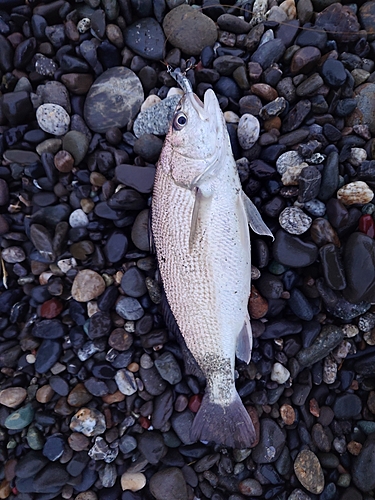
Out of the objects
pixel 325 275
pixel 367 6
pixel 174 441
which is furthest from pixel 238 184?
pixel 174 441

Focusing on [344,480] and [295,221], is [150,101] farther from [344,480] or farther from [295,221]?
[344,480]

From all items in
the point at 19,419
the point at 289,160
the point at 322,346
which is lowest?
the point at 19,419

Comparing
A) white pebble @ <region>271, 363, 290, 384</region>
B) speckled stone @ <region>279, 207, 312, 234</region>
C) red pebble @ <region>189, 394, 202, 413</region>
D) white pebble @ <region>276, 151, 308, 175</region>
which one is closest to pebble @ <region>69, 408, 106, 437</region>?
red pebble @ <region>189, 394, 202, 413</region>

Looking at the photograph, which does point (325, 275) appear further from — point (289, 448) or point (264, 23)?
point (264, 23)

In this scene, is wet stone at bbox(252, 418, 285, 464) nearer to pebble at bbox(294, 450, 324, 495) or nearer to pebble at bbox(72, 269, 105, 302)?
pebble at bbox(294, 450, 324, 495)

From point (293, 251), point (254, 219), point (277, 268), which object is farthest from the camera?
point (277, 268)

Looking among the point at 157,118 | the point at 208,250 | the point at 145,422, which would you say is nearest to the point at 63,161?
the point at 157,118

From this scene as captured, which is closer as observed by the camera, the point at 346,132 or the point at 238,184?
the point at 238,184
